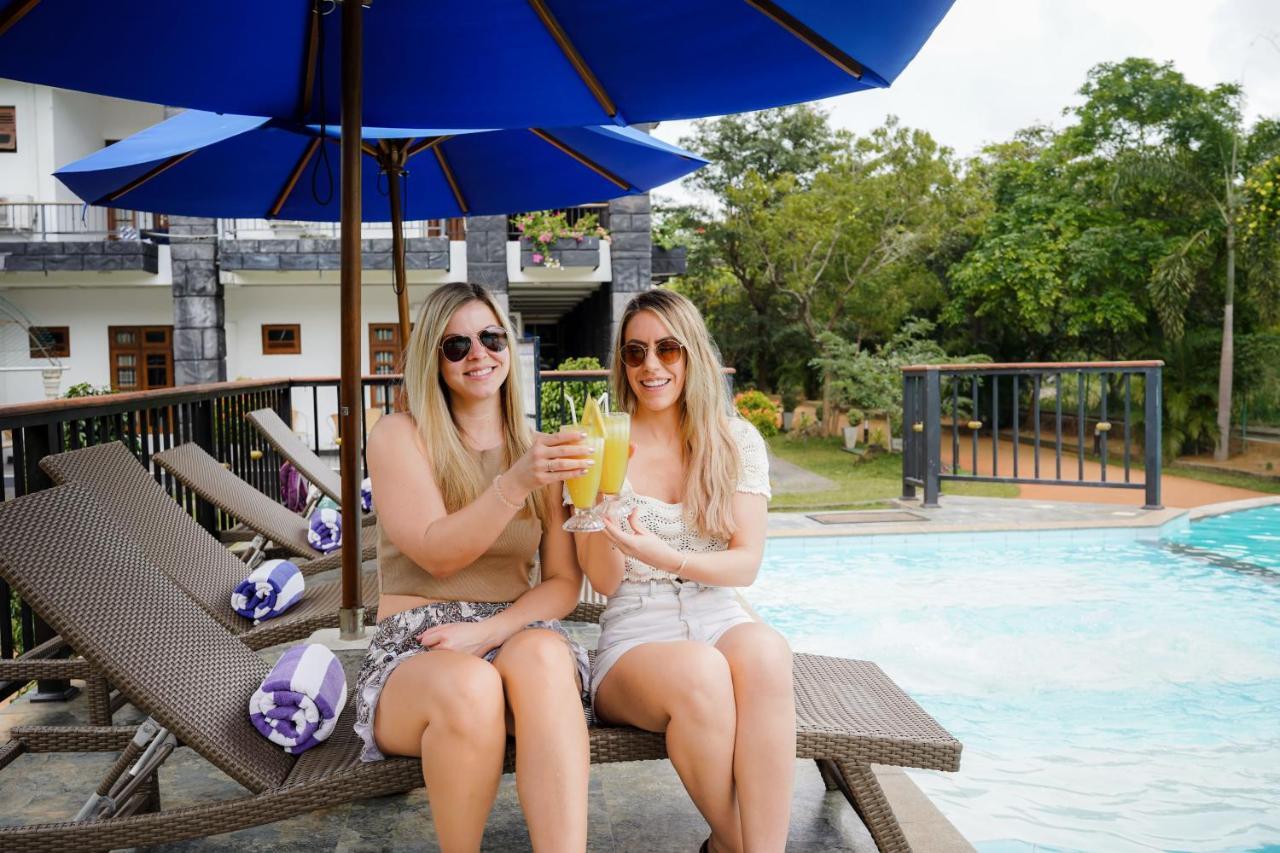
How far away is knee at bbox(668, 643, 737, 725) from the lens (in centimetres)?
176

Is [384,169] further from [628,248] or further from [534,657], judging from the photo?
[628,248]

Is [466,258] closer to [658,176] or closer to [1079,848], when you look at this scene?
[658,176]

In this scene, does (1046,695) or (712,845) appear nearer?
(712,845)

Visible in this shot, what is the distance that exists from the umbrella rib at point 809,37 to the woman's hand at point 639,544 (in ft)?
4.15

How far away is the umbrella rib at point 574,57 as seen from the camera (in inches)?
105

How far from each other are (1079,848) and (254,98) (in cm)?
330

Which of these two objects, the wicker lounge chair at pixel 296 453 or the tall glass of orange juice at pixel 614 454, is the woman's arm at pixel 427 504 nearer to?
the tall glass of orange juice at pixel 614 454

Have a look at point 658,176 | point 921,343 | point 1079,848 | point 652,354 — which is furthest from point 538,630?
point 921,343

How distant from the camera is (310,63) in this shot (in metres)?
3.11

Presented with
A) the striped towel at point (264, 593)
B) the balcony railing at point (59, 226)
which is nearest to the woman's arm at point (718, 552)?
the striped towel at point (264, 593)

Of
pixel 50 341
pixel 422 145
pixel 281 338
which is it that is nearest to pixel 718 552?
pixel 422 145

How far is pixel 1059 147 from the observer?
2002 cm

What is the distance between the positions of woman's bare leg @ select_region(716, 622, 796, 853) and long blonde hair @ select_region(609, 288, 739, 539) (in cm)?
39

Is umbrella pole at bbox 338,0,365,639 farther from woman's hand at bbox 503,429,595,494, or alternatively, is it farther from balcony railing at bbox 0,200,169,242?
balcony railing at bbox 0,200,169,242
